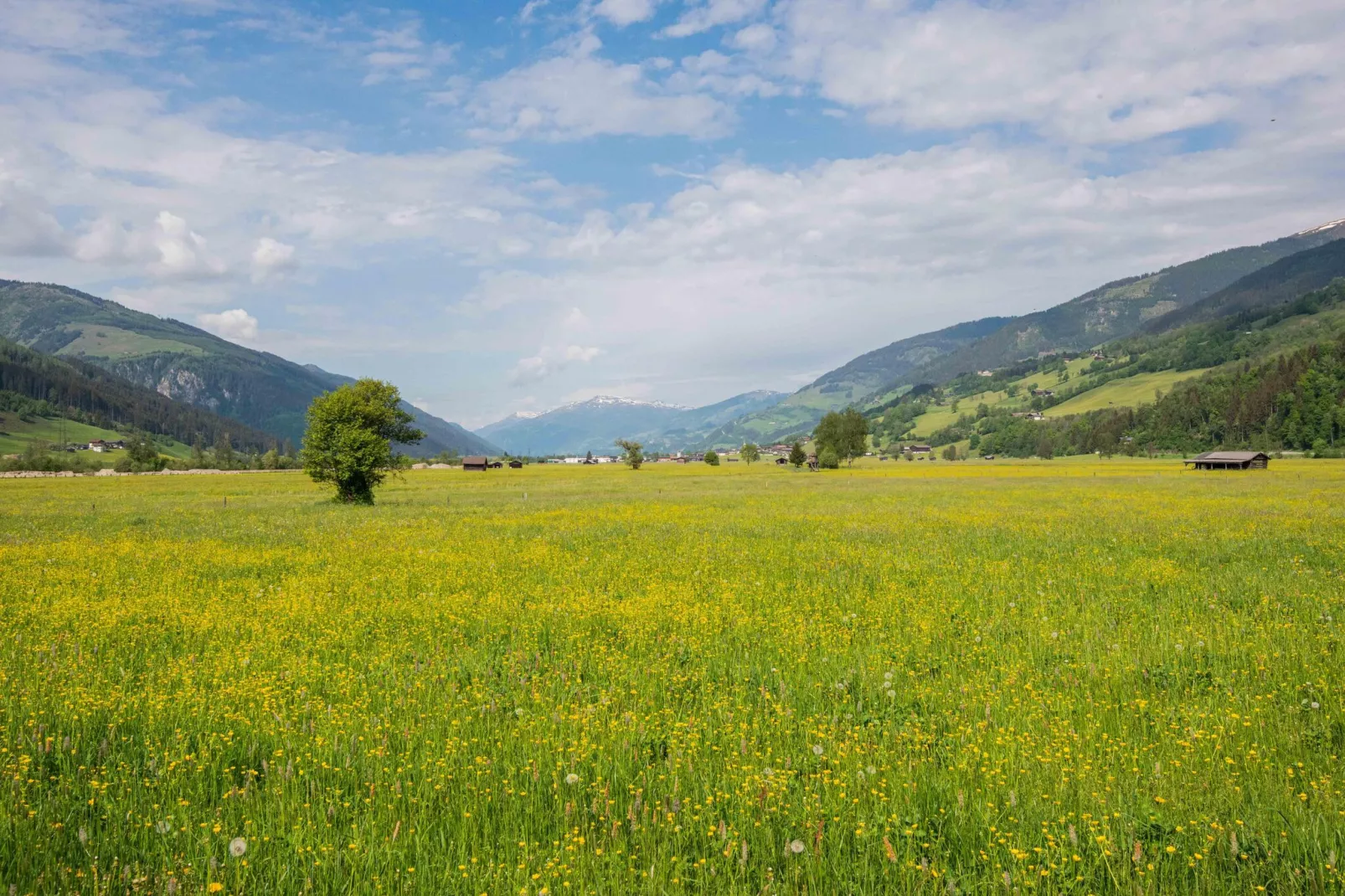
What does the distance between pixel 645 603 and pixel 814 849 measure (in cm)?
700

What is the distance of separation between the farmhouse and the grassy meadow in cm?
11588

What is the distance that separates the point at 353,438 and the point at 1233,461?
414ft

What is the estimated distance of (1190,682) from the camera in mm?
7641

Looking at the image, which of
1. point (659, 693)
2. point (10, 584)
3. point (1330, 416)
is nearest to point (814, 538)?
point (659, 693)

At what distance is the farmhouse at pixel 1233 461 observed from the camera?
334ft

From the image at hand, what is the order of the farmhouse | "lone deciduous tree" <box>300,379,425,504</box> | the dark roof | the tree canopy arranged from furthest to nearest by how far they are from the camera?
the tree canopy → the farmhouse → the dark roof → "lone deciduous tree" <box>300,379,425,504</box>

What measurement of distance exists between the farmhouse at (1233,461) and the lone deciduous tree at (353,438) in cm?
11883

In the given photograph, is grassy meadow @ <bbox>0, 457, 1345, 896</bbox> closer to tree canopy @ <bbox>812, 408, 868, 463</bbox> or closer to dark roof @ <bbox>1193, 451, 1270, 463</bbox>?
dark roof @ <bbox>1193, 451, 1270, 463</bbox>

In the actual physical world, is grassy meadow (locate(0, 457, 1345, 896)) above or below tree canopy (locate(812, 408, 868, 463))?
below

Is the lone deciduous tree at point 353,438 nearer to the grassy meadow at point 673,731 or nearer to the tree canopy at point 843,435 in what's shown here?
the grassy meadow at point 673,731

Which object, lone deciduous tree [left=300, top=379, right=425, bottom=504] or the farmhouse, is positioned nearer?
lone deciduous tree [left=300, top=379, right=425, bottom=504]

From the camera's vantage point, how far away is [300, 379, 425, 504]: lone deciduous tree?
4100 cm

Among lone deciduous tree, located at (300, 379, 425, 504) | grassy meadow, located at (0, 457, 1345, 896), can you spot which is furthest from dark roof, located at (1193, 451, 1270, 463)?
lone deciduous tree, located at (300, 379, 425, 504)

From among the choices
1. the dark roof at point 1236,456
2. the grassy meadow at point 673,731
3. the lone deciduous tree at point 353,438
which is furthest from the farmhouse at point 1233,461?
the lone deciduous tree at point 353,438
